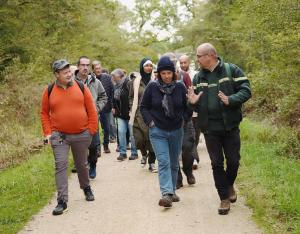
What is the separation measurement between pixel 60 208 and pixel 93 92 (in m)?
3.03

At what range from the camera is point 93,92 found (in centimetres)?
980

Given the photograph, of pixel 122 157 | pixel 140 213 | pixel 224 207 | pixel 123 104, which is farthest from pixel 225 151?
pixel 122 157

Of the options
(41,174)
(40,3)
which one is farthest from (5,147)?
(40,3)

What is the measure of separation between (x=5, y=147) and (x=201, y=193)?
666 centimetres

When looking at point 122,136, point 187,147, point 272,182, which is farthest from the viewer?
point 122,136

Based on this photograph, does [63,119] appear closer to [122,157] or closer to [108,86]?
[122,157]

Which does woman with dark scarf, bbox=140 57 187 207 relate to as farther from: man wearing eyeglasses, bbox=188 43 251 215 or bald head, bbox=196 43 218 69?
bald head, bbox=196 43 218 69

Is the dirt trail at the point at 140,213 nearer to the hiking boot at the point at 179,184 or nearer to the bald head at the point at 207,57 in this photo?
the hiking boot at the point at 179,184

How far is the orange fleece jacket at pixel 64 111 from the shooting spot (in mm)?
7391

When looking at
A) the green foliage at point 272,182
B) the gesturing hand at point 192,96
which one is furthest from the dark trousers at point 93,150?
the gesturing hand at point 192,96

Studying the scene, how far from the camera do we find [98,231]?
20.9 feet

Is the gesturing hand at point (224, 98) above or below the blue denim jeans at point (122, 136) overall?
above

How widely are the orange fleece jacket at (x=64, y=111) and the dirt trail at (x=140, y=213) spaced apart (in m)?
1.18

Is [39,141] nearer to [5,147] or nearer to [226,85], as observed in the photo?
[5,147]
